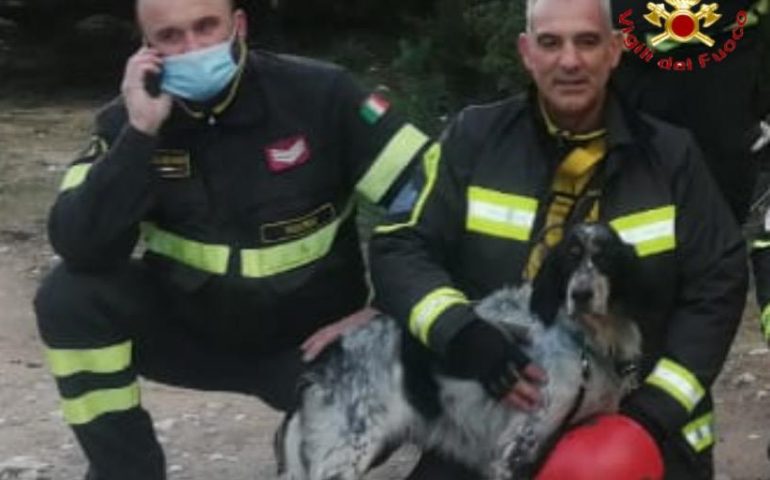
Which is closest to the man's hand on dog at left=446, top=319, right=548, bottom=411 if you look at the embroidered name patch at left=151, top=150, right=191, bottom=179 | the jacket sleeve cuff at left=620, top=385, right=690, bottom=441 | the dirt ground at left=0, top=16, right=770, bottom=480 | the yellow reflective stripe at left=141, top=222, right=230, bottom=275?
the jacket sleeve cuff at left=620, top=385, right=690, bottom=441

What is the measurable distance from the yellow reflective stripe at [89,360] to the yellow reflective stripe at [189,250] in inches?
10.9

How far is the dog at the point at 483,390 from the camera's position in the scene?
3.44 metres

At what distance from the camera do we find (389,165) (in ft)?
13.3

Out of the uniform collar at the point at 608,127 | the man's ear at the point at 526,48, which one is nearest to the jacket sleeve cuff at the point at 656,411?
the uniform collar at the point at 608,127

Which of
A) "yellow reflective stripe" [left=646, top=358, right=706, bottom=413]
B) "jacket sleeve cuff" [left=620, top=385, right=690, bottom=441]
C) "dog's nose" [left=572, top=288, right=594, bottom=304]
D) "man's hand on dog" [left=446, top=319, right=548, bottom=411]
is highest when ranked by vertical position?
"dog's nose" [left=572, top=288, right=594, bottom=304]

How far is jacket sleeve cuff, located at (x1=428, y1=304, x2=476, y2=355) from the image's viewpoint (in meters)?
3.56

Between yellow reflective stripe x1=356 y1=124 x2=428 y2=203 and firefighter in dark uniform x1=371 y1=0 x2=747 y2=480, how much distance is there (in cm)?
26

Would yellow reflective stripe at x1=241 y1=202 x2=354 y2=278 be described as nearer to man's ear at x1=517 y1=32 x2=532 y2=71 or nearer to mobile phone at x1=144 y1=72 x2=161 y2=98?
mobile phone at x1=144 y1=72 x2=161 y2=98

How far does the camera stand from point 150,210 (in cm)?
404

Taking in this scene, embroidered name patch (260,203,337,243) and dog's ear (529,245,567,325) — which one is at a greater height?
dog's ear (529,245,567,325)

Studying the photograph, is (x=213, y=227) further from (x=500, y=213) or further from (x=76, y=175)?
(x=500, y=213)

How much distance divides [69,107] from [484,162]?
7.53 m

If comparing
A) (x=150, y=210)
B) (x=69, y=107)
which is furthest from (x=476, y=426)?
(x=69, y=107)

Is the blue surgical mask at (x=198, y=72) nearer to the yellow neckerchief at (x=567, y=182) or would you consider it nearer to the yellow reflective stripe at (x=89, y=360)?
the yellow reflective stripe at (x=89, y=360)
